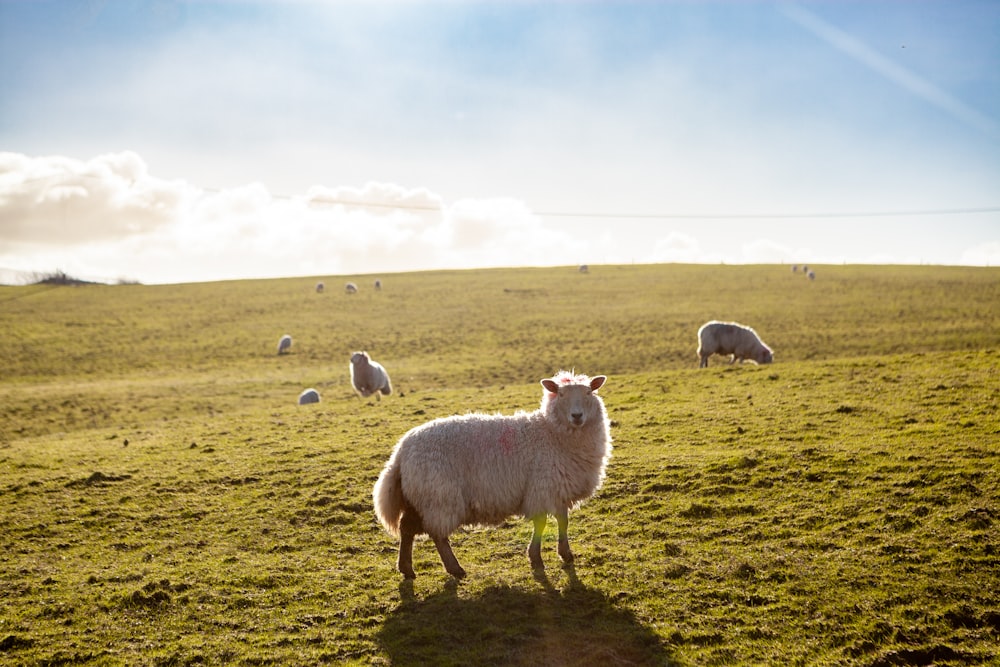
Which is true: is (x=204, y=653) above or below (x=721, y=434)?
below

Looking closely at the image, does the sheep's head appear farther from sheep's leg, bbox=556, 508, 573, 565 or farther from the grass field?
the grass field

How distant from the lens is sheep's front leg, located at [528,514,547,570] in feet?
27.6

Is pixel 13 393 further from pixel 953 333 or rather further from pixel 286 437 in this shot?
pixel 953 333

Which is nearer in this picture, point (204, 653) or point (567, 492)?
point (204, 653)

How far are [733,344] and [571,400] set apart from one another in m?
19.0

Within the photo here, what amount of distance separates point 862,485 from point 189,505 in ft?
36.2

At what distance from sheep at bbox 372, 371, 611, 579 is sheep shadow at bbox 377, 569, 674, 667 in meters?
0.69

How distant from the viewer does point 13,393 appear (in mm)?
27703

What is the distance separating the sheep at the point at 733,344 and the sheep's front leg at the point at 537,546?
18847 mm

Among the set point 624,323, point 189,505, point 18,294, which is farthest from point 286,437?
point 18,294

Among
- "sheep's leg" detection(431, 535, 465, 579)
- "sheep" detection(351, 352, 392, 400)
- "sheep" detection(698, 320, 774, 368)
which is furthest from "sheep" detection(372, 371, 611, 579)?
"sheep" detection(698, 320, 774, 368)

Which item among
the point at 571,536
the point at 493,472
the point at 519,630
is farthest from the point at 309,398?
the point at 519,630

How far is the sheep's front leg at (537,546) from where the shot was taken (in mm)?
8403

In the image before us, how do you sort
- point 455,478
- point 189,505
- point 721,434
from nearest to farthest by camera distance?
1. point 455,478
2. point 189,505
3. point 721,434
